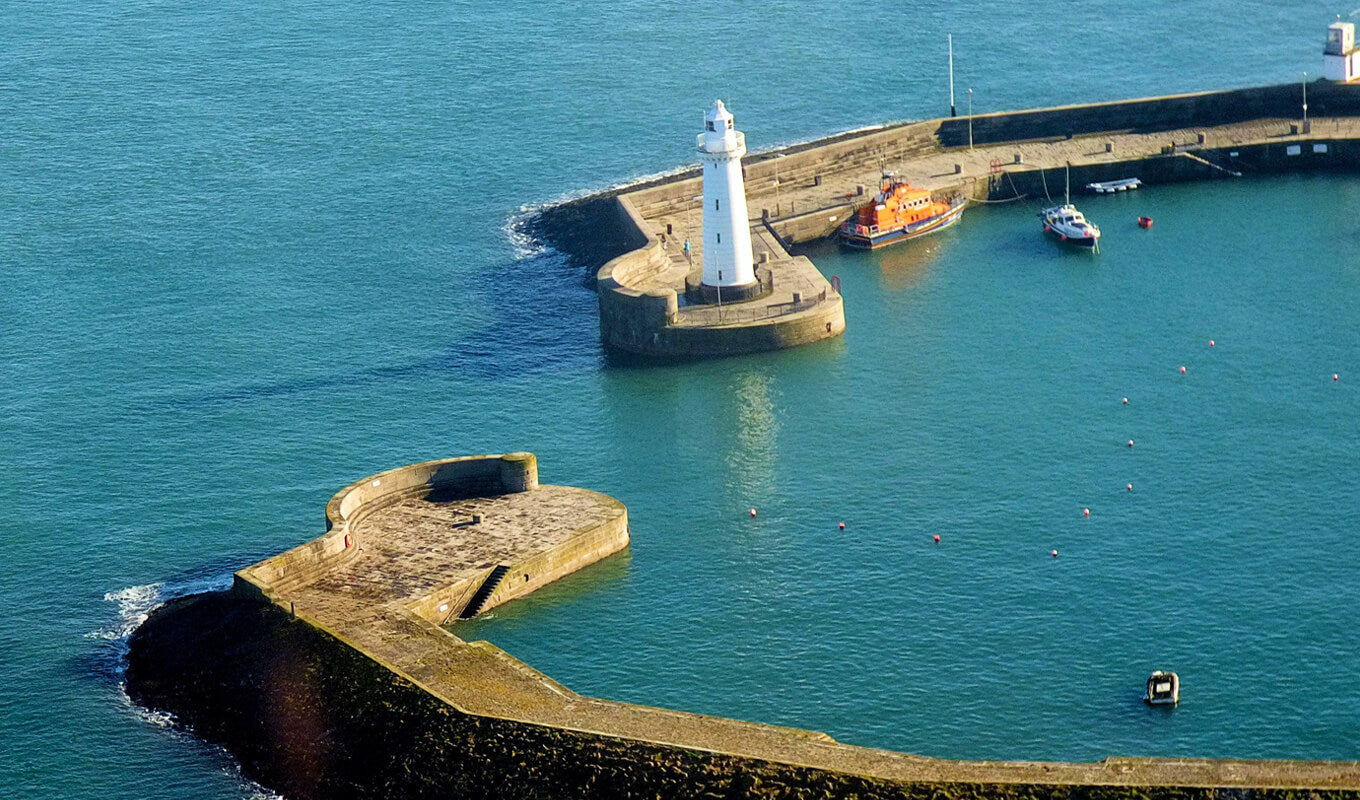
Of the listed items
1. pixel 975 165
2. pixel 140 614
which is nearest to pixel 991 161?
pixel 975 165

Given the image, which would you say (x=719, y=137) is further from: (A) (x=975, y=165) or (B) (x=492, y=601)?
(B) (x=492, y=601)

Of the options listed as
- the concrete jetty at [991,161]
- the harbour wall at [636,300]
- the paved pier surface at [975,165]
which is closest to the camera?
the harbour wall at [636,300]

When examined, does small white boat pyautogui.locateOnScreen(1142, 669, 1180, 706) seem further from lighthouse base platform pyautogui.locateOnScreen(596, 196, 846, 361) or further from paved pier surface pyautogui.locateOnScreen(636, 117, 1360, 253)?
paved pier surface pyautogui.locateOnScreen(636, 117, 1360, 253)

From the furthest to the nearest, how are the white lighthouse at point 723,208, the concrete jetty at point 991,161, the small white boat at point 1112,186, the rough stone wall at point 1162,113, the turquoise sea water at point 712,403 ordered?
the rough stone wall at point 1162,113, the small white boat at point 1112,186, the concrete jetty at point 991,161, the white lighthouse at point 723,208, the turquoise sea water at point 712,403

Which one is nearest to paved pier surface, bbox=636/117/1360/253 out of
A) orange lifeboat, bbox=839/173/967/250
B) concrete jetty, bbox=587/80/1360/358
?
concrete jetty, bbox=587/80/1360/358

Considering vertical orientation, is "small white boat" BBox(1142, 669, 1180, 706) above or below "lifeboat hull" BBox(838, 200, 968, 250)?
below

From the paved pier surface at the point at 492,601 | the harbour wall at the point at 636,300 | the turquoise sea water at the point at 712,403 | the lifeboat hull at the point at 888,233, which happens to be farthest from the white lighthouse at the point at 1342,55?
the paved pier surface at the point at 492,601

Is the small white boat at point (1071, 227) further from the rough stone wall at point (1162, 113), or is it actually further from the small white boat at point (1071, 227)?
the rough stone wall at point (1162, 113)
